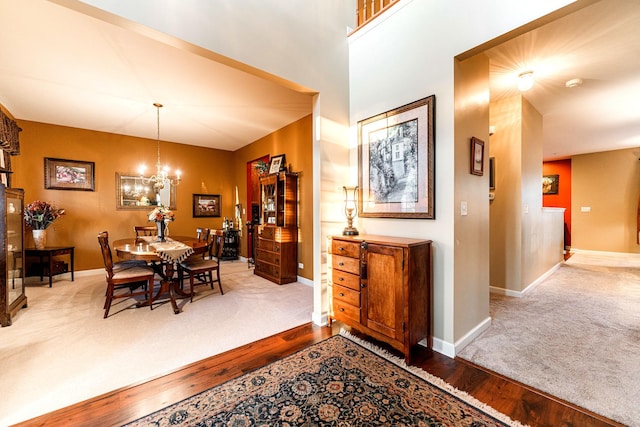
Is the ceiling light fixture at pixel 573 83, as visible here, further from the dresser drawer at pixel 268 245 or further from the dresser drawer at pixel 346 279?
the dresser drawer at pixel 268 245

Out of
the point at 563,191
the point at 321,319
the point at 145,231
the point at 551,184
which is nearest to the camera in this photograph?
the point at 321,319

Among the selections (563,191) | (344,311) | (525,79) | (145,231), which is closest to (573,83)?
(525,79)

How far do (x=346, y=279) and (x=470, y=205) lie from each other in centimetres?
135

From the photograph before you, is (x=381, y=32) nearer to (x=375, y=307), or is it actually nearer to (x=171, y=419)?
(x=375, y=307)

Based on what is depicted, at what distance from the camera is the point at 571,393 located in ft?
5.56

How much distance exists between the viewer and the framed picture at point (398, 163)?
227 centimetres

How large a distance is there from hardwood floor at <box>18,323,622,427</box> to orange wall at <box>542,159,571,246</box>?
8.13 m

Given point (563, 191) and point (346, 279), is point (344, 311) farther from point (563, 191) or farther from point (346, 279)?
point (563, 191)

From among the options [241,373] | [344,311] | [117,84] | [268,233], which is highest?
[117,84]

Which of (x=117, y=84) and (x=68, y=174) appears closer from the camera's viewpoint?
(x=117, y=84)

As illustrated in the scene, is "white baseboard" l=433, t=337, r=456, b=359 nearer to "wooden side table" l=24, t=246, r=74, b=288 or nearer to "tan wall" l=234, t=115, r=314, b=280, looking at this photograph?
"tan wall" l=234, t=115, r=314, b=280

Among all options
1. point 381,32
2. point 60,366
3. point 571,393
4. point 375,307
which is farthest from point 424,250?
point 60,366

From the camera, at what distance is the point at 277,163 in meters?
5.07

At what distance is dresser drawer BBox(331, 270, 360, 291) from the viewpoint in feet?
7.75
